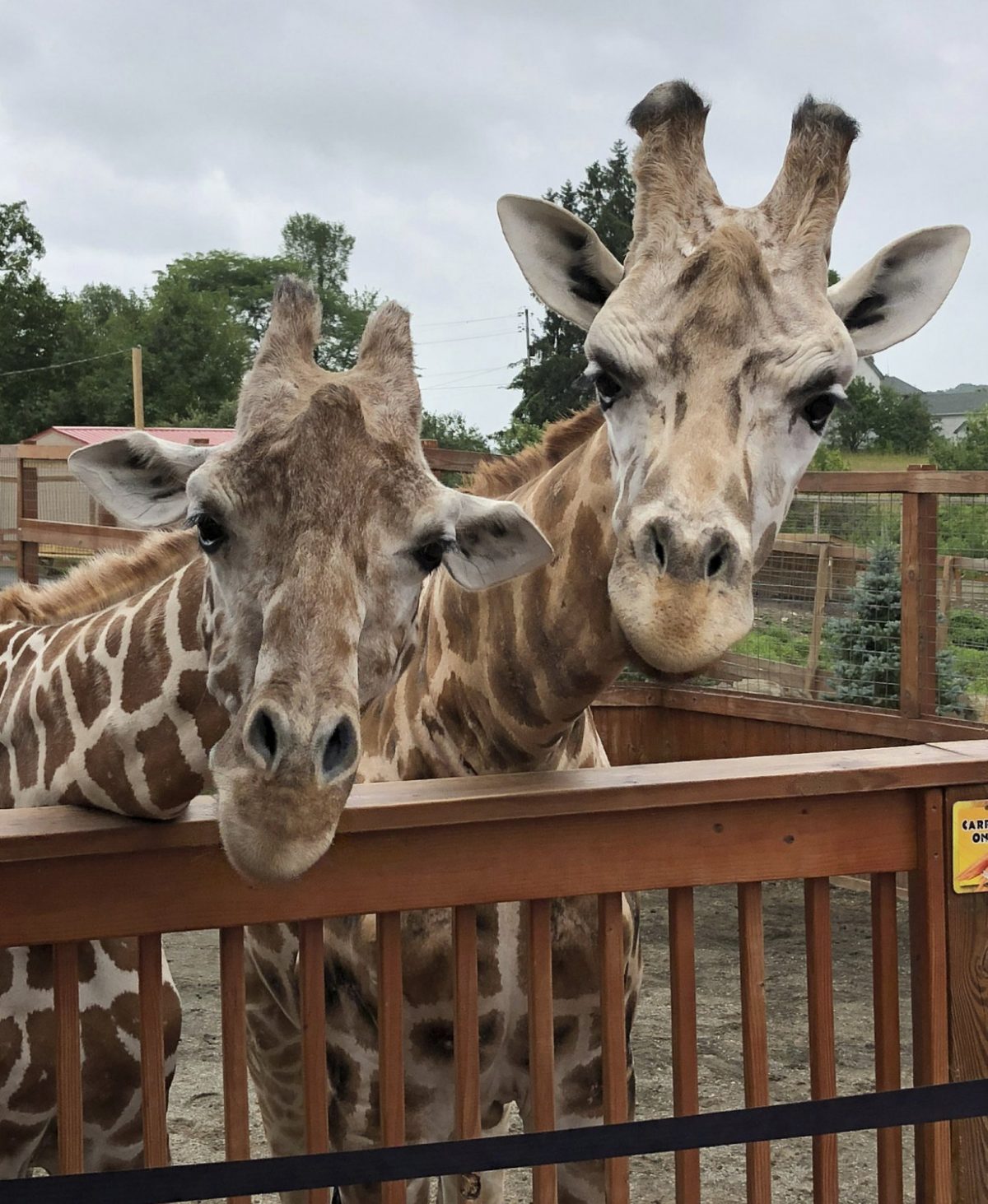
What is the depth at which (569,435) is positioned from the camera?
3.08m

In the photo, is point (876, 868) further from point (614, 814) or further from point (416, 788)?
point (416, 788)

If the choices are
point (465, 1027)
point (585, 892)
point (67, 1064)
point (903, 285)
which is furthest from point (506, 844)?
point (903, 285)

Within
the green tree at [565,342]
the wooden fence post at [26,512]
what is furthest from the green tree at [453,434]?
the wooden fence post at [26,512]

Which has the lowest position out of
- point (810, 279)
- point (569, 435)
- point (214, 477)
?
point (214, 477)

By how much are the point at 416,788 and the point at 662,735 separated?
5.86 metres

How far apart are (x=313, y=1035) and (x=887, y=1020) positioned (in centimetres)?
102

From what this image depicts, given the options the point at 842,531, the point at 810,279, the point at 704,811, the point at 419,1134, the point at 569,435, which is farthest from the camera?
the point at 842,531

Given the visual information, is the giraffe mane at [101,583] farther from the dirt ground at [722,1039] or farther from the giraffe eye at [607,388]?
the dirt ground at [722,1039]

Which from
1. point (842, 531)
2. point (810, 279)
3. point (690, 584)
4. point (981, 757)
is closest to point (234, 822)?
point (690, 584)

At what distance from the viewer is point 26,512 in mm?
9922

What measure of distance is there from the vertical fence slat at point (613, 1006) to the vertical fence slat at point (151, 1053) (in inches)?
29.0

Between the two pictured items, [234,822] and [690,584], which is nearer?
[234,822]

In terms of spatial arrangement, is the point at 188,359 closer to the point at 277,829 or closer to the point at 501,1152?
the point at 277,829

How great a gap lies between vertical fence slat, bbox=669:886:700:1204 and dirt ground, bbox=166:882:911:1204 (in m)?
2.18
